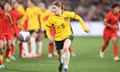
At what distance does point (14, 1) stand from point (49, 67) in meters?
4.34

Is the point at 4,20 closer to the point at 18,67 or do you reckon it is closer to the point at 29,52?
the point at 18,67

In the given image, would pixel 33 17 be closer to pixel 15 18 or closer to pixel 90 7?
pixel 15 18

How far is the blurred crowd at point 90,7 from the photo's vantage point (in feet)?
127

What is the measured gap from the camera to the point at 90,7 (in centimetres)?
4022

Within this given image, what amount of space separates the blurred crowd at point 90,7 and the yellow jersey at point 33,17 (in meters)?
15.1

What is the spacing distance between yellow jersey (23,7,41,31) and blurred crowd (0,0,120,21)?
15062 mm

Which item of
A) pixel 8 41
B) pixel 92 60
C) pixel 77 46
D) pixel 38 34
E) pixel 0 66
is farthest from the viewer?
pixel 77 46

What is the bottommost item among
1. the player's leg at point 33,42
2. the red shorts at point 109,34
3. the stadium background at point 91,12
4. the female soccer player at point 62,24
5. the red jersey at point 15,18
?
the stadium background at point 91,12

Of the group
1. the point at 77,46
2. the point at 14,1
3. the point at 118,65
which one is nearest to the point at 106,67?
the point at 118,65

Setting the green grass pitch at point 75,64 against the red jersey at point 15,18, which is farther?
the red jersey at point 15,18

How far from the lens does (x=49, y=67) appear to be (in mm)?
18984

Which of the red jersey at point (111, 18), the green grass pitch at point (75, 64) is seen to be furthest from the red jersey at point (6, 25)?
the red jersey at point (111, 18)

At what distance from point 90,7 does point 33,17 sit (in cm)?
1706

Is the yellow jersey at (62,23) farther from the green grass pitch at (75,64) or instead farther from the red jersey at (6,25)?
the red jersey at (6,25)
